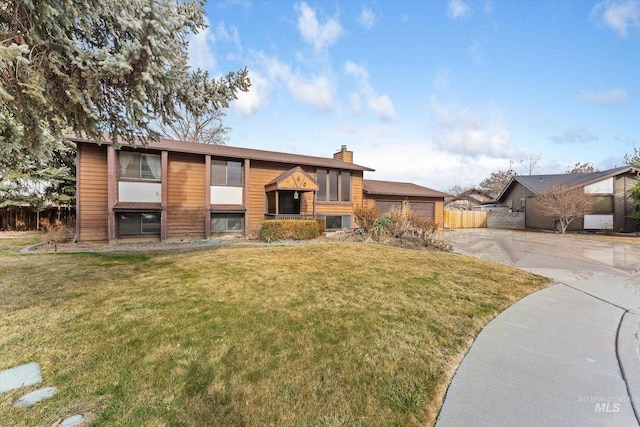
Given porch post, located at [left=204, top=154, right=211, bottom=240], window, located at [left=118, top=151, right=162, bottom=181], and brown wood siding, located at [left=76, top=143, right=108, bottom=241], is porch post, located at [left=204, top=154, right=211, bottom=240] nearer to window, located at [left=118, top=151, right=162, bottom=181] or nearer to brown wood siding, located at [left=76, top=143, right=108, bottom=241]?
window, located at [left=118, top=151, right=162, bottom=181]

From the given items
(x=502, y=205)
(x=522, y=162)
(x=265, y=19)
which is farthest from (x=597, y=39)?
(x=522, y=162)

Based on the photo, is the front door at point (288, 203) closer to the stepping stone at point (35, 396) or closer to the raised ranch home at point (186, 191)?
the raised ranch home at point (186, 191)

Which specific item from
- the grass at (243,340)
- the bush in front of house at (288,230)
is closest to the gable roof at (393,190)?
the bush in front of house at (288,230)

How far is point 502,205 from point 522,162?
15.4m

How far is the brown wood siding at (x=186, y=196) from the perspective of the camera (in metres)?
12.7

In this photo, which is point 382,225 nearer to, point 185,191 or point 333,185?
point 333,185

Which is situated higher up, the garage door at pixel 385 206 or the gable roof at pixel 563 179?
the gable roof at pixel 563 179

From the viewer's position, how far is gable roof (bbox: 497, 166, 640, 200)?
65.9ft

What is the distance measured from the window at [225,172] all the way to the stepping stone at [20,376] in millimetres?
11450

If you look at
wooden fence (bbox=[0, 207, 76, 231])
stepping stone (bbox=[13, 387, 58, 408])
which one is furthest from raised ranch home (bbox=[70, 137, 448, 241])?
stepping stone (bbox=[13, 387, 58, 408])

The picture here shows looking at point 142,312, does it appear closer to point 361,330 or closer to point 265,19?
point 361,330

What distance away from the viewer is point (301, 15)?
394 inches

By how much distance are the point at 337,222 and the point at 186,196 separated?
8.54 metres

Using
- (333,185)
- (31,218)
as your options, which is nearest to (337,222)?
(333,185)
